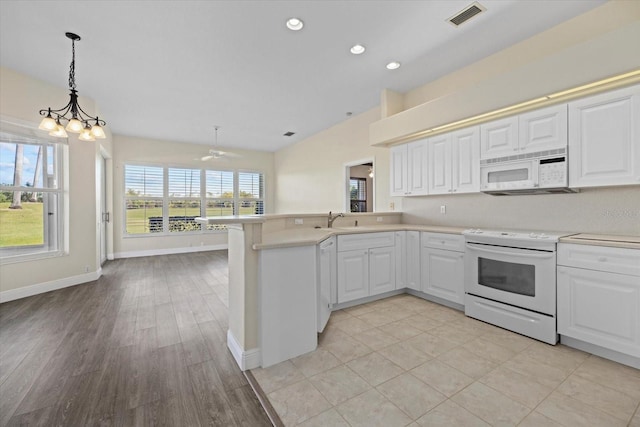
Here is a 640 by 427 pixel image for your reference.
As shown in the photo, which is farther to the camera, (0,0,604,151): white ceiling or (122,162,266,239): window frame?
(122,162,266,239): window frame

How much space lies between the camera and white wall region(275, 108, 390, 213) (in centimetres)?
495

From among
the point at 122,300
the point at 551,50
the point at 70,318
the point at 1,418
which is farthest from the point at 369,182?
the point at 1,418

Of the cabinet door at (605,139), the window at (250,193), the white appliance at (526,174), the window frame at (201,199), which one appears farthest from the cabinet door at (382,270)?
the window at (250,193)

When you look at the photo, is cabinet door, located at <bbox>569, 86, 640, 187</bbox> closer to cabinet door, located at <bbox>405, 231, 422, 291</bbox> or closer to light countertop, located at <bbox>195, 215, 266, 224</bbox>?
cabinet door, located at <bbox>405, 231, 422, 291</bbox>

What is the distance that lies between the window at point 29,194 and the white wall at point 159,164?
2.49m

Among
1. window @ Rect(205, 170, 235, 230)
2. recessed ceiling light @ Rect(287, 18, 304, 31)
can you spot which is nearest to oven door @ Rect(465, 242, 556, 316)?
recessed ceiling light @ Rect(287, 18, 304, 31)

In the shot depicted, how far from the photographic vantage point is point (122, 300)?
361cm

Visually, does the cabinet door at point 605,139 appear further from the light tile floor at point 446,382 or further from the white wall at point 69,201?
the white wall at point 69,201

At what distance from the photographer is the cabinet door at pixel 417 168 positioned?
381 cm

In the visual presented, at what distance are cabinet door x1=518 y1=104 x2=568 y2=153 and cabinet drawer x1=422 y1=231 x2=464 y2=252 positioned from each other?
1.12 m

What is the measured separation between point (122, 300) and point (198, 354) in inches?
81.4

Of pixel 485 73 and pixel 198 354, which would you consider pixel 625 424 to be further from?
pixel 485 73

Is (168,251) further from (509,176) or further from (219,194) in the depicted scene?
(509,176)

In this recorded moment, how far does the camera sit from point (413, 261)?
141 inches
